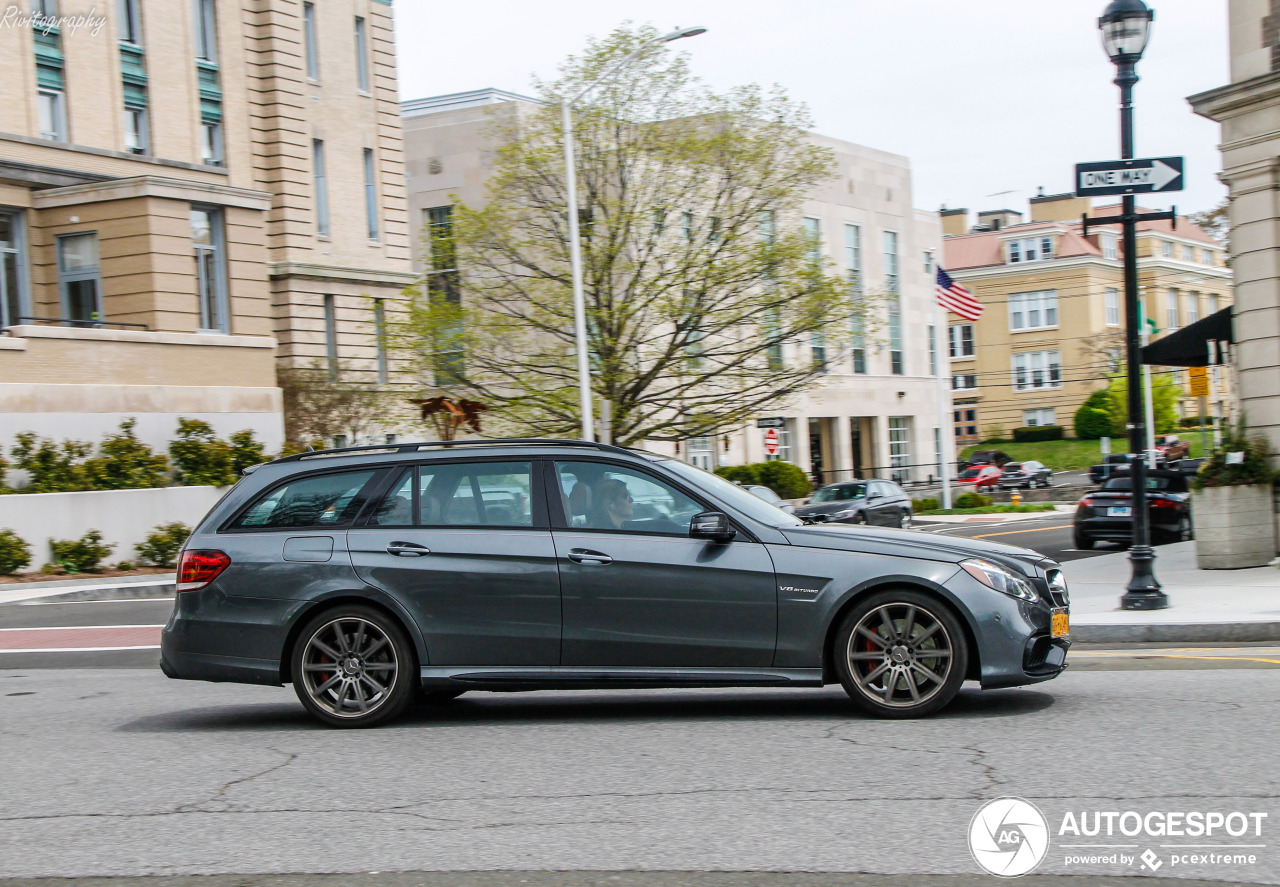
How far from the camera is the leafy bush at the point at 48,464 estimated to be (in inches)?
943

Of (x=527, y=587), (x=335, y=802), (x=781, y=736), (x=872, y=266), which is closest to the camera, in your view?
(x=335, y=802)

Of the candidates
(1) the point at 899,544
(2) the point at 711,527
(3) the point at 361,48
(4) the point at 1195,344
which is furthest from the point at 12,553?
(3) the point at 361,48

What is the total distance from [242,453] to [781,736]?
74.0 feet

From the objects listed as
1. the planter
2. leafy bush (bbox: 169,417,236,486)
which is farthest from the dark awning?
leafy bush (bbox: 169,417,236,486)

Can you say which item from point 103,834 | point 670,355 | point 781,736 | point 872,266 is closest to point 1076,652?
point 781,736

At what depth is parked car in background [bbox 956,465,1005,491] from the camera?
58688mm

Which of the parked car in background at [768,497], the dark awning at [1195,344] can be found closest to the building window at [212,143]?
the dark awning at [1195,344]

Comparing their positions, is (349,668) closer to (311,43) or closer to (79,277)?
(79,277)

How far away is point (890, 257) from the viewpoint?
210 feet

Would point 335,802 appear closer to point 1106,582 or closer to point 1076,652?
point 1076,652

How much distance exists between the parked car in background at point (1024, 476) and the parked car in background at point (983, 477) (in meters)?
0.37

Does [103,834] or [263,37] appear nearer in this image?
[103,834]

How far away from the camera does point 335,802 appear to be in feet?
20.2

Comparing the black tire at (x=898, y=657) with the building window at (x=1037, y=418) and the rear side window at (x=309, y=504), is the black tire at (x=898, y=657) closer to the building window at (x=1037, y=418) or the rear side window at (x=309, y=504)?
the rear side window at (x=309, y=504)
